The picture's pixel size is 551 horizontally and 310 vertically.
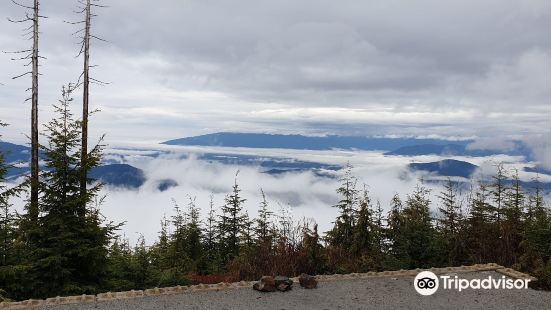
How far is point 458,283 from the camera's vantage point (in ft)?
36.8

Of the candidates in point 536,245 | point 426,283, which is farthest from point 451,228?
point 426,283

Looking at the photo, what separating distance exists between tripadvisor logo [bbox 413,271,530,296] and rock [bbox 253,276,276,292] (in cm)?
366

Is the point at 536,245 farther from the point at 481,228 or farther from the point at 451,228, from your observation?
the point at 451,228

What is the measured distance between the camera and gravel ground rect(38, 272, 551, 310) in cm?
937

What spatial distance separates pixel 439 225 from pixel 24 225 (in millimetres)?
16014

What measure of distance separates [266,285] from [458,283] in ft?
16.8

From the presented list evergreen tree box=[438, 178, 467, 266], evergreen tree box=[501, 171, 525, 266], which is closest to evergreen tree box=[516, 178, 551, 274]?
evergreen tree box=[501, 171, 525, 266]

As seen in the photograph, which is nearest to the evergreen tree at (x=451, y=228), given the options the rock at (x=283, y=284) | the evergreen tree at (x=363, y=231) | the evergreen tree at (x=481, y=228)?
the evergreen tree at (x=481, y=228)

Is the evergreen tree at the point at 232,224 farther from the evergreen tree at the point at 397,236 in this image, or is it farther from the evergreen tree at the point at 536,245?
the evergreen tree at the point at 536,245

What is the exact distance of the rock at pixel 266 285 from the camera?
1043 cm

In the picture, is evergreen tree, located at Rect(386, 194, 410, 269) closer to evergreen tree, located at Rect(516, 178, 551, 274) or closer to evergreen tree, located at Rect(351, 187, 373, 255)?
evergreen tree, located at Rect(351, 187, 373, 255)

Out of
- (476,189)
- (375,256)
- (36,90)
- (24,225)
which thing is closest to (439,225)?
(476,189)

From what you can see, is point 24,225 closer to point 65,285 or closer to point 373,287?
point 65,285

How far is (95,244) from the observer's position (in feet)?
40.1
